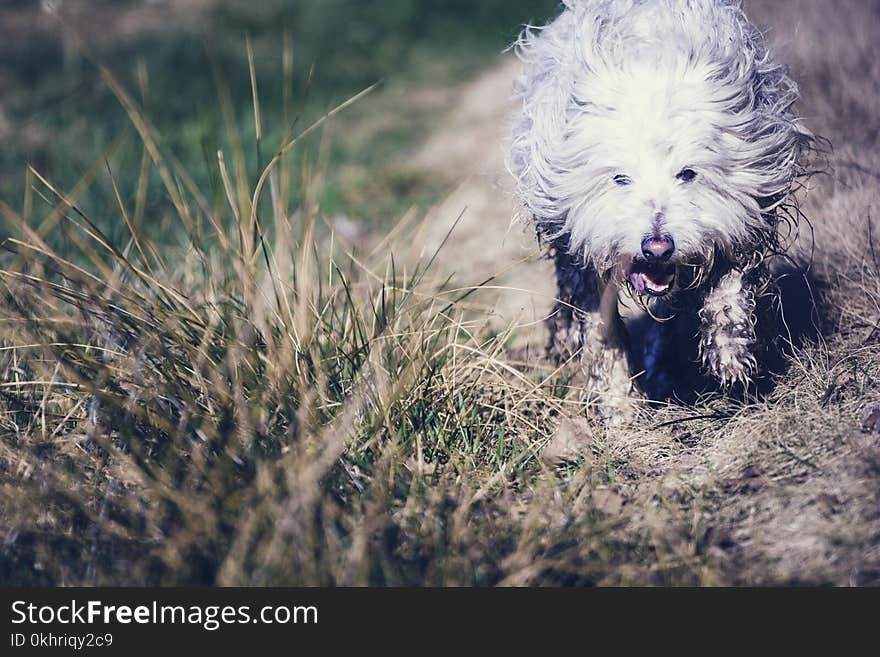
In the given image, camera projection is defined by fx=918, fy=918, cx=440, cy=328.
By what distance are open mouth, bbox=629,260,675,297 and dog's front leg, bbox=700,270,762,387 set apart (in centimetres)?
26

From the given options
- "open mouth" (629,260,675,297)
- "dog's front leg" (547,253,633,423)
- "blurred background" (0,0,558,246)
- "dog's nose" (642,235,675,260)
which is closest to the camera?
"dog's nose" (642,235,675,260)

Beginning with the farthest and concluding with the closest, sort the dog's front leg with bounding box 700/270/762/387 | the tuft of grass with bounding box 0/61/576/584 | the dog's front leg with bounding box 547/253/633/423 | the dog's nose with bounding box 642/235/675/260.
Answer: the dog's front leg with bounding box 547/253/633/423 < the dog's front leg with bounding box 700/270/762/387 < the dog's nose with bounding box 642/235/675/260 < the tuft of grass with bounding box 0/61/576/584

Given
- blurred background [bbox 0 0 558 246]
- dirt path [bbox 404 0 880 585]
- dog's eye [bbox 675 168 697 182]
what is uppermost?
blurred background [bbox 0 0 558 246]

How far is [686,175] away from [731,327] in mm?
595

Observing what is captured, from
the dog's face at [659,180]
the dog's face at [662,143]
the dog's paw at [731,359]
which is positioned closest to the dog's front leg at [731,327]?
the dog's paw at [731,359]

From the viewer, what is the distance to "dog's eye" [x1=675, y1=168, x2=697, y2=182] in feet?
9.13

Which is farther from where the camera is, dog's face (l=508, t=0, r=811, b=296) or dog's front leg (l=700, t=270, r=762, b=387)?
dog's front leg (l=700, t=270, r=762, b=387)

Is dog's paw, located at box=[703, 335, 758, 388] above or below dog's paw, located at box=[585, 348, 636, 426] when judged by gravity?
below

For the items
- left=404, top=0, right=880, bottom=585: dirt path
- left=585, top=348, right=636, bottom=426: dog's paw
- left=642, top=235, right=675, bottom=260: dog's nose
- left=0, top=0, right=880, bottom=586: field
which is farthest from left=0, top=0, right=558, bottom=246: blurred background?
left=642, top=235, right=675, bottom=260: dog's nose

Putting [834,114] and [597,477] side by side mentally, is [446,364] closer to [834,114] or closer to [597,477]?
[597,477]

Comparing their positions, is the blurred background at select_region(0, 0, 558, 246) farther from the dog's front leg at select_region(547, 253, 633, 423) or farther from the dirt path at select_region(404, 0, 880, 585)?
the dog's front leg at select_region(547, 253, 633, 423)

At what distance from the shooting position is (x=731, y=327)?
309cm

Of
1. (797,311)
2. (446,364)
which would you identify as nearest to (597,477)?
(446,364)

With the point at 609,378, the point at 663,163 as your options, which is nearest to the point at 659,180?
the point at 663,163
